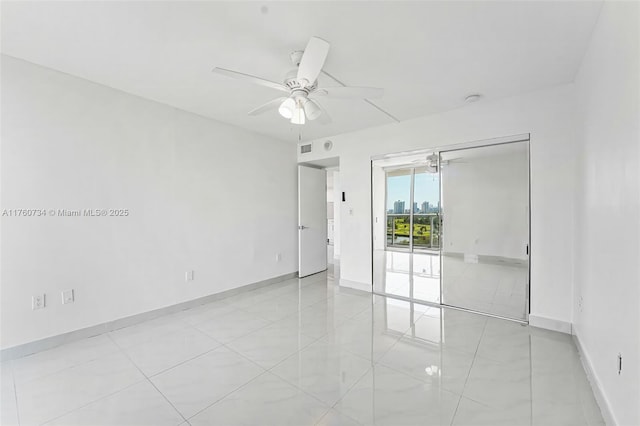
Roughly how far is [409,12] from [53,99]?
125 inches

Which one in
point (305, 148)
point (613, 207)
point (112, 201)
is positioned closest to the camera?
point (613, 207)

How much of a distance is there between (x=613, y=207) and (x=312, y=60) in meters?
2.05

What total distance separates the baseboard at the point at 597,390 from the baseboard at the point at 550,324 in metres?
0.38

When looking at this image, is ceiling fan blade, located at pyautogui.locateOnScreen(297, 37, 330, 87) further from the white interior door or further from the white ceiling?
the white interior door

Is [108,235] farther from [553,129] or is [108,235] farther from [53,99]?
[553,129]

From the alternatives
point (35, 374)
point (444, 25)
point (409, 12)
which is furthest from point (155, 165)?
point (444, 25)

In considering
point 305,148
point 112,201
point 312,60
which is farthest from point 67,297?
point 305,148

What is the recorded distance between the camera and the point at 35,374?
78.4 inches

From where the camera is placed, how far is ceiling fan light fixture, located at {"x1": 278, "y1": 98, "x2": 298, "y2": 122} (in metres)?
2.09

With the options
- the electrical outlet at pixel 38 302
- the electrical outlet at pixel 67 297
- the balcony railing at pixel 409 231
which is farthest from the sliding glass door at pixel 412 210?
the electrical outlet at pixel 38 302

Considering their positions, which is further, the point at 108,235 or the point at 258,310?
the point at 258,310

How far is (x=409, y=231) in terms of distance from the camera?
459cm

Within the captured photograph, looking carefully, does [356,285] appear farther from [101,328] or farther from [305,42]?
[305,42]

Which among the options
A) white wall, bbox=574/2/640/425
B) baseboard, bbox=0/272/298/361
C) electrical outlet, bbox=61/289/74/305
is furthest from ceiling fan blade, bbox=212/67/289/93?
baseboard, bbox=0/272/298/361
